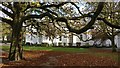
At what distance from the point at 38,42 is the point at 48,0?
163 ft

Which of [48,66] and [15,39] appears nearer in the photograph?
[48,66]

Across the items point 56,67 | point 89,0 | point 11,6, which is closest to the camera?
point 56,67

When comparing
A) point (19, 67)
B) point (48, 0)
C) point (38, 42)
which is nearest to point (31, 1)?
point (48, 0)

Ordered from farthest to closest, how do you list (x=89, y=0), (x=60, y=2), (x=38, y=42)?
(x=38, y=42), (x=60, y=2), (x=89, y=0)

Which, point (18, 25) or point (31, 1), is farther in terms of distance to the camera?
point (18, 25)

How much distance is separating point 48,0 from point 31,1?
5.84 feet

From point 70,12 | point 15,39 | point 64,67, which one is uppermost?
point 70,12

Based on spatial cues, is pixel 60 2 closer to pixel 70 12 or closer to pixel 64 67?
pixel 70 12

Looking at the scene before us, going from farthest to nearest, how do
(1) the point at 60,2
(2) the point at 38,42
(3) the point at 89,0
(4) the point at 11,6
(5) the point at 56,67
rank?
1. (2) the point at 38,42
2. (4) the point at 11,6
3. (1) the point at 60,2
4. (3) the point at 89,0
5. (5) the point at 56,67

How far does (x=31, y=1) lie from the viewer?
53.9 ft

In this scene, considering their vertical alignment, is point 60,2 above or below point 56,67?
above

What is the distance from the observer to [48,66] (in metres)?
14.5

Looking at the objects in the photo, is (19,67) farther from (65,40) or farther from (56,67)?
(65,40)

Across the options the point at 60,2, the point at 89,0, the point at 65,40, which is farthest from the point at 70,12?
the point at 65,40
